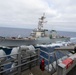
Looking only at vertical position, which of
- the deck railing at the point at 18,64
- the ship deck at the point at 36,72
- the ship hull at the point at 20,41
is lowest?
the ship hull at the point at 20,41

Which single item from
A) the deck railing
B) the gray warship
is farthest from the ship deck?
the gray warship

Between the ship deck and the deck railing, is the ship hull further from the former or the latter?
the deck railing

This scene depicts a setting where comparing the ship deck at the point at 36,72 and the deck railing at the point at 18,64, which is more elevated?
the deck railing at the point at 18,64

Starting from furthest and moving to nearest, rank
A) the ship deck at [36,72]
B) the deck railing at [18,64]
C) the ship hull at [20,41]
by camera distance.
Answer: the ship hull at [20,41], the ship deck at [36,72], the deck railing at [18,64]

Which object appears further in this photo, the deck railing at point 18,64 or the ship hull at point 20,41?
the ship hull at point 20,41

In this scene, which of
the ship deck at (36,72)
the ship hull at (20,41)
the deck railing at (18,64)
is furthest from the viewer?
the ship hull at (20,41)

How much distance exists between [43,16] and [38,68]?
113 feet

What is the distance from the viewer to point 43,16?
42188mm

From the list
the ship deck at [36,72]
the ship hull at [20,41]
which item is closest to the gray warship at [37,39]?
the ship hull at [20,41]

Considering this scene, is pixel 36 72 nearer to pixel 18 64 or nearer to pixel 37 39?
pixel 18 64

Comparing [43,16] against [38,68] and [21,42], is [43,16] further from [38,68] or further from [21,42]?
[38,68]

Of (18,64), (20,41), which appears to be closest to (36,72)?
(18,64)

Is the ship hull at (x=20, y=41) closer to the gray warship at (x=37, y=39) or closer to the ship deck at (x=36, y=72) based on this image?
the gray warship at (x=37, y=39)

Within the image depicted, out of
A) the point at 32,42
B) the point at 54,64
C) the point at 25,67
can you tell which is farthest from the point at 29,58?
the point at 32,42
